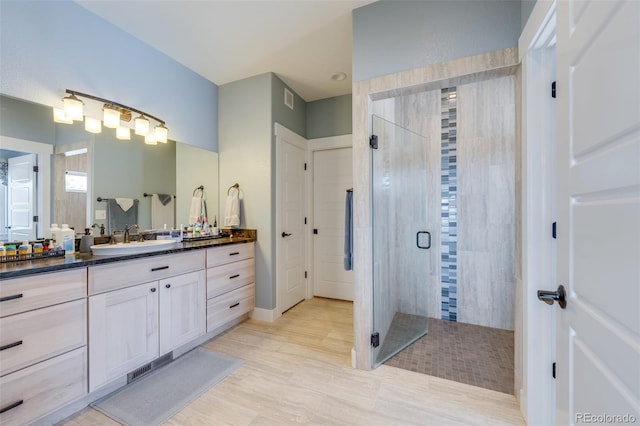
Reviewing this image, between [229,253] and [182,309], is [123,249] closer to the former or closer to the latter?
[182,309]

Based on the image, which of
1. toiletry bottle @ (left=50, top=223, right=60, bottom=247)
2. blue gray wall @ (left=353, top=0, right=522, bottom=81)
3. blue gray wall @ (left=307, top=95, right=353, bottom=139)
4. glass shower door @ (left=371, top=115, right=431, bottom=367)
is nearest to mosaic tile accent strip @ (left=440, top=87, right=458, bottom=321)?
glass shower door @ (left=371, top=115, right=431, bottom=367)

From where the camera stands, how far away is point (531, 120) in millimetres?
1383

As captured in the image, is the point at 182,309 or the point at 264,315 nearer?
the point at 182,309

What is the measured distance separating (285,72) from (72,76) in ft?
6.00

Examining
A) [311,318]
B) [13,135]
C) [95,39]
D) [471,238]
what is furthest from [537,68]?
[13,135]

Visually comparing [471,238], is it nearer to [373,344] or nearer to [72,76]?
[373,344]

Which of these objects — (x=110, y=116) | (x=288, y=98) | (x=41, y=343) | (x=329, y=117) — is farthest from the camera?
(x=329, y=117)

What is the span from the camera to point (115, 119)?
209cm

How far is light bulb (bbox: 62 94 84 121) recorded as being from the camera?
5.90 ft

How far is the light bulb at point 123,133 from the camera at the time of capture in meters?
2.20

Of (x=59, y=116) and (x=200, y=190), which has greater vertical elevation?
(x=59, y=116)

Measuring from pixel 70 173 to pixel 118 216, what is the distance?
18.1 inches

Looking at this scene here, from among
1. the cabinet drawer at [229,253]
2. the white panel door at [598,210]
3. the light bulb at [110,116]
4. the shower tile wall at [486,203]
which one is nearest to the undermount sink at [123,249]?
the cabinet drawer at [229,253]

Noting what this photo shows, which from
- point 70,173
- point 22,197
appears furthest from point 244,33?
point 22,197
